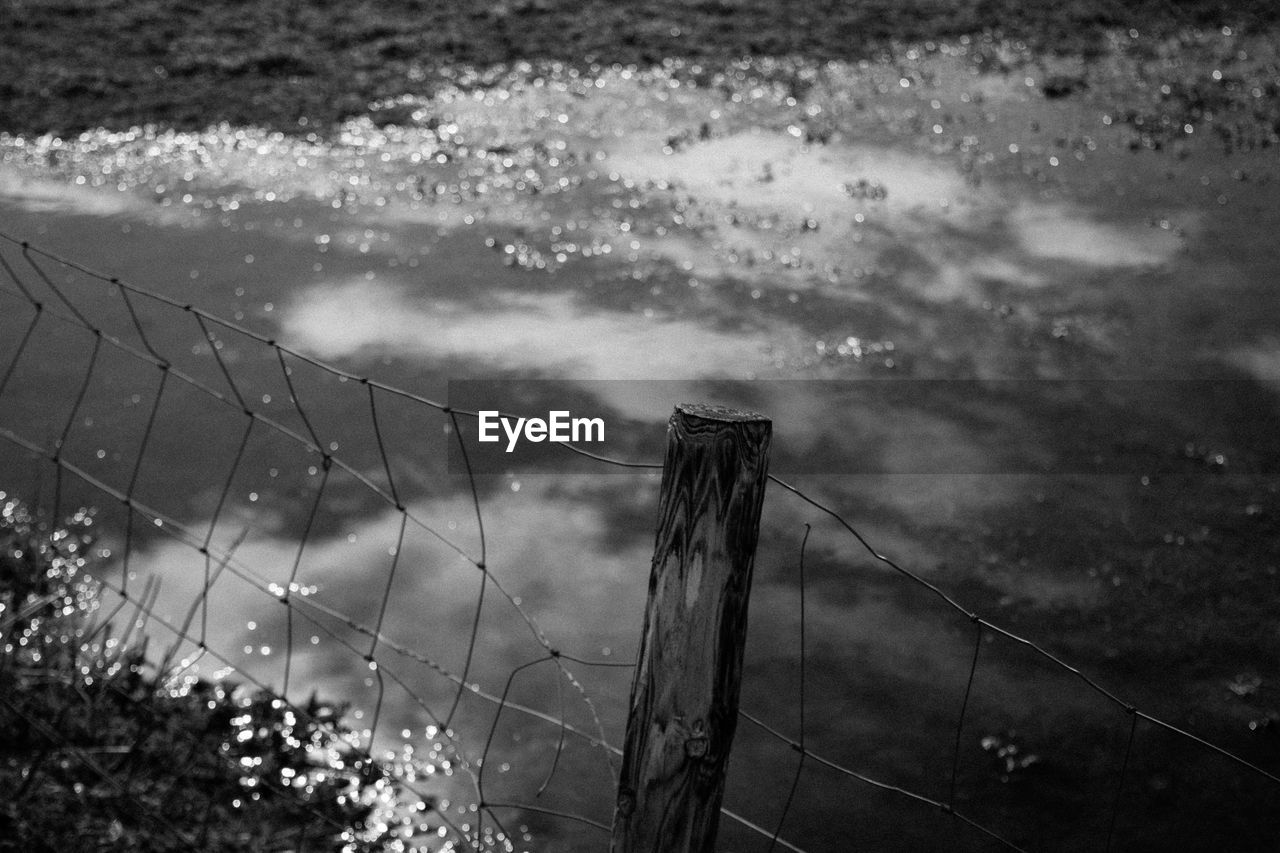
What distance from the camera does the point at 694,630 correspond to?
1828mm

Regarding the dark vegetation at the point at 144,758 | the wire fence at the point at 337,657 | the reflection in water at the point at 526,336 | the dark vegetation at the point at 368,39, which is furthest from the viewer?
the dark vegetation at the point at 368,39

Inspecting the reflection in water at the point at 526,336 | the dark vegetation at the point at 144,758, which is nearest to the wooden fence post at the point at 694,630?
the dark vegetation at the point at 144,758

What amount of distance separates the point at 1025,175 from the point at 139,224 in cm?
458

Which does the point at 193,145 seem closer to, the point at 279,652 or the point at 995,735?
the point at 279,652

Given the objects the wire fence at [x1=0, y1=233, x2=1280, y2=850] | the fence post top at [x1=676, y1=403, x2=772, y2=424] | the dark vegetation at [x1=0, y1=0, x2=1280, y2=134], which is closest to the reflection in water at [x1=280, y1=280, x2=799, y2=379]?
the wire fence at [x1=0, y1=233, x2=1280, y2=850]

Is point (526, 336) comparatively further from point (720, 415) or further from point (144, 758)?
point (720, 415)

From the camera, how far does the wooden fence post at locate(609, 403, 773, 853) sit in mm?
1809

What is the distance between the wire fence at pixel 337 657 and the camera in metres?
3.12

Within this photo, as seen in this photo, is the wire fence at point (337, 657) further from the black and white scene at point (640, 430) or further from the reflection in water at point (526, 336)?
the reflection in water at point (526, 336)

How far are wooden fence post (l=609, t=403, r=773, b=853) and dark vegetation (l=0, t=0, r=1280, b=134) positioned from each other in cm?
626

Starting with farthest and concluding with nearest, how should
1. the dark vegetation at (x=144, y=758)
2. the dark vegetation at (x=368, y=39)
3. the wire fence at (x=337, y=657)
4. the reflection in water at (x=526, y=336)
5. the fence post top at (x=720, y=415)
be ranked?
1. the dark vegetation at (x=368, y=39)
2. the reflection in water at (x=526, y=336)
3. the wire fence at (x=337, y=657)
4. the dark vegetation at (x=144, y=758)
5. the fence post top at (x=720, y=415)

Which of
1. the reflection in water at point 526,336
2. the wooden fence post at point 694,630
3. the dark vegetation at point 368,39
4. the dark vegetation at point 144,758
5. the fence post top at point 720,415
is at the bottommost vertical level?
the dark vegetation at point 144,758

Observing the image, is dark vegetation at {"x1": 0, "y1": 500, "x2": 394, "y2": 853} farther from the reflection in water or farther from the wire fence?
the reflection in water

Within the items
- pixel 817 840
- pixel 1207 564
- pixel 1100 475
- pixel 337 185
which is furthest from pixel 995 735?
pixel 337 185
